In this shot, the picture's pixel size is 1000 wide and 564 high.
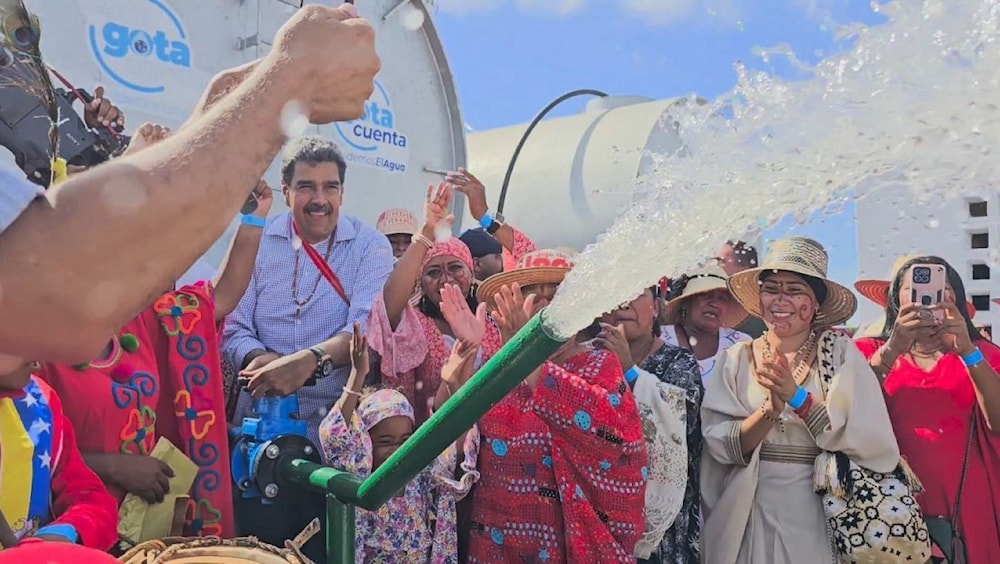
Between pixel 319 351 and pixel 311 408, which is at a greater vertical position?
pixel 319 351

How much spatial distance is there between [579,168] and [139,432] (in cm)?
723

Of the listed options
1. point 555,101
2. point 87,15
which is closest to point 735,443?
point 87,15

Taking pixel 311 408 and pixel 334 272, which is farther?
pixel 334 272

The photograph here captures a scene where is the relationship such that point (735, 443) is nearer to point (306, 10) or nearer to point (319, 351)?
point (319, 351)

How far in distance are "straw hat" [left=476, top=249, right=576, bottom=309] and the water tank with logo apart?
1958mm

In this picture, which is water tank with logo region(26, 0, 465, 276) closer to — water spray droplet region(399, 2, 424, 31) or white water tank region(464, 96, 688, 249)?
water spray droplet region(399, 2, 424, 31)

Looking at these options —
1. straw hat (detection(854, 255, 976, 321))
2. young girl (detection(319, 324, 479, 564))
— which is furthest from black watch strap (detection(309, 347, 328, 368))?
straw hat (detection(854, 255, 976, 321))

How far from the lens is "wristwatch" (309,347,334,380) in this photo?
109 inches

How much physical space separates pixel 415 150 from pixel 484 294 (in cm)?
321

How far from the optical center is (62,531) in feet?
6.22

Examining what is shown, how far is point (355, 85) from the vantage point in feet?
3.51

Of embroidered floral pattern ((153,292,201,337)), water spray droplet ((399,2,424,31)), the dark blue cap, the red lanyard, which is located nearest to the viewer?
embroidered floral pattern ((153,292,201,337))

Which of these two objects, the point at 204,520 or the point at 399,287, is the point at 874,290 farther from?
the point at 204,520

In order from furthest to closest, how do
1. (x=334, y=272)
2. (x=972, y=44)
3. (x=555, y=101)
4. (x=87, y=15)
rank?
(x=555, y=101)
(x=87, y=15)
(x=334, y=272)
(x=972, y=44)
